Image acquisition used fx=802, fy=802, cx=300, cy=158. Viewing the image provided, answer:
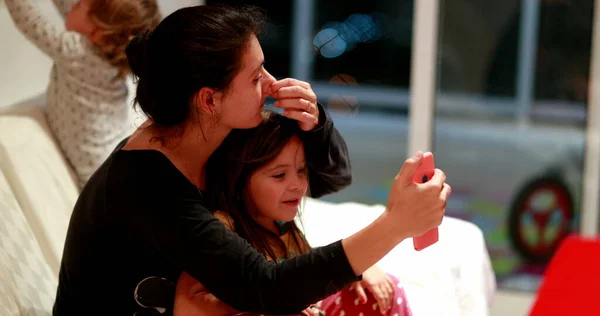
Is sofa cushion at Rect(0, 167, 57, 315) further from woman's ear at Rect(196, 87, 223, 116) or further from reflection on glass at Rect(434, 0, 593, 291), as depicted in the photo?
reflection on glass at Rect(434, 0, 593, 291)

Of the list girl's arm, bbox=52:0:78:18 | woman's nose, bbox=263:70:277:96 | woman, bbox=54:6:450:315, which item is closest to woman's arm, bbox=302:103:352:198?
woman, bbox=54:6:450:315

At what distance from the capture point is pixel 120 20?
2004mm

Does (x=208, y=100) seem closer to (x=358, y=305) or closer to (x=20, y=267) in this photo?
(x=358, y=305)

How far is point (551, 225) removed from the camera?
337cm

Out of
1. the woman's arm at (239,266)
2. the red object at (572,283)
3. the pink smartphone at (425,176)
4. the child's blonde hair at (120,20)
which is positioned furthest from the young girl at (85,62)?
the red object at (572,283)

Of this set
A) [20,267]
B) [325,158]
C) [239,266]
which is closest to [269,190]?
[325,158]

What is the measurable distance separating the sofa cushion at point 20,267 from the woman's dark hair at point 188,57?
495mm

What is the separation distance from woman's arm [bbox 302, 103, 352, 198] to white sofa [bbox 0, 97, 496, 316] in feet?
0.93

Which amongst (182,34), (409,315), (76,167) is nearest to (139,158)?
(182,34)

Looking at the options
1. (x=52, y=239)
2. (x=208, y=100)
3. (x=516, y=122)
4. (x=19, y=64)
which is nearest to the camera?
(x=208, y=100)

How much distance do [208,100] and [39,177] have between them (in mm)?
A: 759

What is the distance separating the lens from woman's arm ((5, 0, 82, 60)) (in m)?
2.00

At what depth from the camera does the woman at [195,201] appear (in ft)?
3.98

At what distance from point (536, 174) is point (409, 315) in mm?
2354
